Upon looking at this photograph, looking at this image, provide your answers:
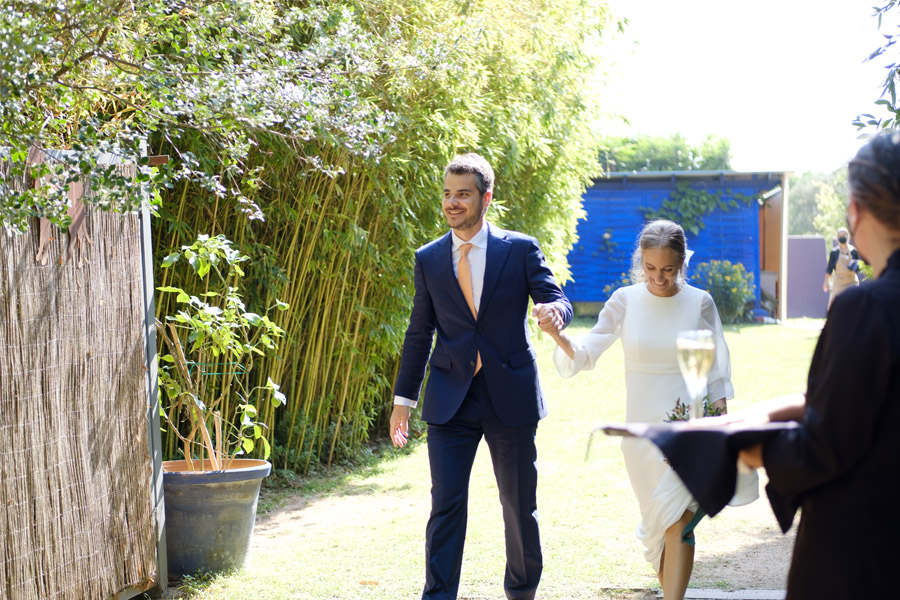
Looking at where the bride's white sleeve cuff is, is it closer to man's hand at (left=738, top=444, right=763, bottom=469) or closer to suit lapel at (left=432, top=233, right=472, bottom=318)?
suit lapel at (left=432, top=233, right=472, bottom=318)

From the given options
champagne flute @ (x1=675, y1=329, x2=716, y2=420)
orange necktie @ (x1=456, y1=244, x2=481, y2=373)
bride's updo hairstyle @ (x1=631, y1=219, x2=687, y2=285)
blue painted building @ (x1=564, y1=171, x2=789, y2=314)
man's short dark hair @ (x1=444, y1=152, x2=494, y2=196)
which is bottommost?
champagne flute @ (x1=675, y1=329, x2=716, y2=420)

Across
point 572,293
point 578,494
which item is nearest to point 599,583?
point 578,494

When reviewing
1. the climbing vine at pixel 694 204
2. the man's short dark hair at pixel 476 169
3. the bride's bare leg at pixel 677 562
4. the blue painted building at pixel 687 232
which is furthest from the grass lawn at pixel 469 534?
the climbing vine at pixel 694 204

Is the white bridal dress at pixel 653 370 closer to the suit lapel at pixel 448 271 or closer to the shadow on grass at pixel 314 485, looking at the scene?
the suit lapel at pixel 448 271

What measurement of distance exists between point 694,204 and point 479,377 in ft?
58.4

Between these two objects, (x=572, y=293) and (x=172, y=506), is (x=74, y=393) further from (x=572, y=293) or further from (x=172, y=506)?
(x=572, y=293)

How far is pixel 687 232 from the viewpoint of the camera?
815 inches

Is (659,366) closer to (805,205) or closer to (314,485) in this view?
(314,485)

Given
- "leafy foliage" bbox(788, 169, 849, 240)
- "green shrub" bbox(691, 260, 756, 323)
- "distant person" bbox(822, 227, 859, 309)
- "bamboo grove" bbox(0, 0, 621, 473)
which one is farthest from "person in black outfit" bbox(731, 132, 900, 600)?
"leafy foliage" bbox(788, 169, 849, 240)

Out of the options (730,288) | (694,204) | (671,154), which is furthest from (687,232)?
(671,154)

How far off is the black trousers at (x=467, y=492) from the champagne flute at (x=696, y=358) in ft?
4.50

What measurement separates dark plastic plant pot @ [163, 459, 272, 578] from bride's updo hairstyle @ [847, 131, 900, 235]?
11.1ft

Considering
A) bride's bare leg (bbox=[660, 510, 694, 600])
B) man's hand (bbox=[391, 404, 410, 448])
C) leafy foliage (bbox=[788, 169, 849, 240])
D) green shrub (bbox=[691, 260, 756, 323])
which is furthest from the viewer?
leafy foliage (bbox=[788, 169, 849, 240])

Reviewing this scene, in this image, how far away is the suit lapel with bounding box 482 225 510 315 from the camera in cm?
365
